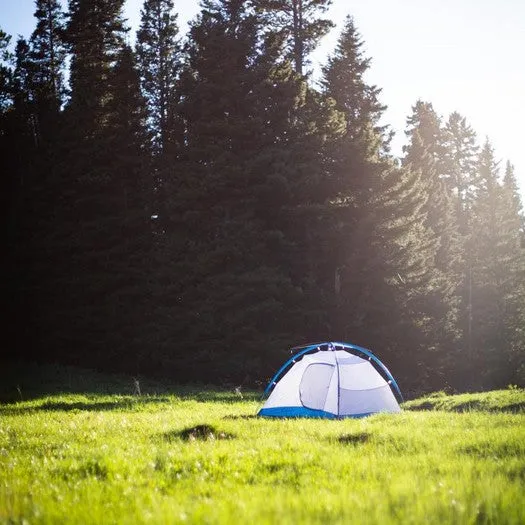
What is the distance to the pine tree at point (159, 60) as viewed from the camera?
3697 cm

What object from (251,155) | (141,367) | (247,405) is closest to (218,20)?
(251,155)

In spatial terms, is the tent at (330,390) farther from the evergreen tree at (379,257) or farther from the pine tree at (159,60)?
the pine tree at (159,60)

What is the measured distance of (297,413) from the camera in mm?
12555

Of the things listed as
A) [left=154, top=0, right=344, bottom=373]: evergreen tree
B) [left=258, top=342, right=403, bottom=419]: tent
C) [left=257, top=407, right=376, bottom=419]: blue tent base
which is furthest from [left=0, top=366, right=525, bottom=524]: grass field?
[left=154, top=0, right=344, bottom=373]: evergreen tree

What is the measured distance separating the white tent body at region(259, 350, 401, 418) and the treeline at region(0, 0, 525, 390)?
1167 cm

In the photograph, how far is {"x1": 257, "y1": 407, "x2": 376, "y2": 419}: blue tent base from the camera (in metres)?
12.2

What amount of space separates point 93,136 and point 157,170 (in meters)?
4.66

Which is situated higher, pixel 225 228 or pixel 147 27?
pixel 147 27

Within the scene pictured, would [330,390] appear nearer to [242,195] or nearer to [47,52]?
[242,195]

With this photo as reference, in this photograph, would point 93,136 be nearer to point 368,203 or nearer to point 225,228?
point 225,228

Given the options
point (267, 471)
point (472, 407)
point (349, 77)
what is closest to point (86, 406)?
point (267, 471)

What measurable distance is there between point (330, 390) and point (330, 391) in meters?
0.03

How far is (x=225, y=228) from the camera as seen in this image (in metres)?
25.8

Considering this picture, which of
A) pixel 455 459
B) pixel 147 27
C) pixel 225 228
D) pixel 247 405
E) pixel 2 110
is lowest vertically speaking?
pixel 247 405
